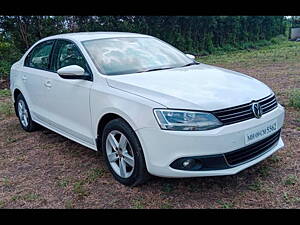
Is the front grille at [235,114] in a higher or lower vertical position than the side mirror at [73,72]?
lower

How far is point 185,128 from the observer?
268cm

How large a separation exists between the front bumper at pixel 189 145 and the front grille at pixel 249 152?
0.04 meters

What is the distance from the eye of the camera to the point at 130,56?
3732mm

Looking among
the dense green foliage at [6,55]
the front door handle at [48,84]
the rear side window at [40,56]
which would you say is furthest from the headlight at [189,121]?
the dense green foliage at [6,55]

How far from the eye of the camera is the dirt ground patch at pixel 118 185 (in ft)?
9.55

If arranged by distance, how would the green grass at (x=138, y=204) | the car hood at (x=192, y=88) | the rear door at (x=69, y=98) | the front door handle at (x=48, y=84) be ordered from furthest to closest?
the front door handle at (x=48, y=84)
the rear door at (x=69, y=98)
the green grass at (x=138, y=204)
the car hood at (x=192, y=88)

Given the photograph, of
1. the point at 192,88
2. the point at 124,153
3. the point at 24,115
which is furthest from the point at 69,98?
the point at 24,115

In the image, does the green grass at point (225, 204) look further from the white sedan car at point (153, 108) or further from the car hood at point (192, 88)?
the car hood at point (192, 88)

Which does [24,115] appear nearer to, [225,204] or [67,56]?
[67,56]

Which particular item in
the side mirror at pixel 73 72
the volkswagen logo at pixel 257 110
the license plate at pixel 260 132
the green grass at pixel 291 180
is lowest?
the green grass at pixel 291 180

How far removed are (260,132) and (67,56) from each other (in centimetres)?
242

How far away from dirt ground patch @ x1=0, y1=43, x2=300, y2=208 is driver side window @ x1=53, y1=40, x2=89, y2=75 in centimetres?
112

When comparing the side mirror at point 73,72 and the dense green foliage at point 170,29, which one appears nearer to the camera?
the side mirror at point 73,72

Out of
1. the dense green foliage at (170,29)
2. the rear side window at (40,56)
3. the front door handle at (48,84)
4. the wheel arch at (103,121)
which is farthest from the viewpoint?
the dense green foliage at (170,29)
